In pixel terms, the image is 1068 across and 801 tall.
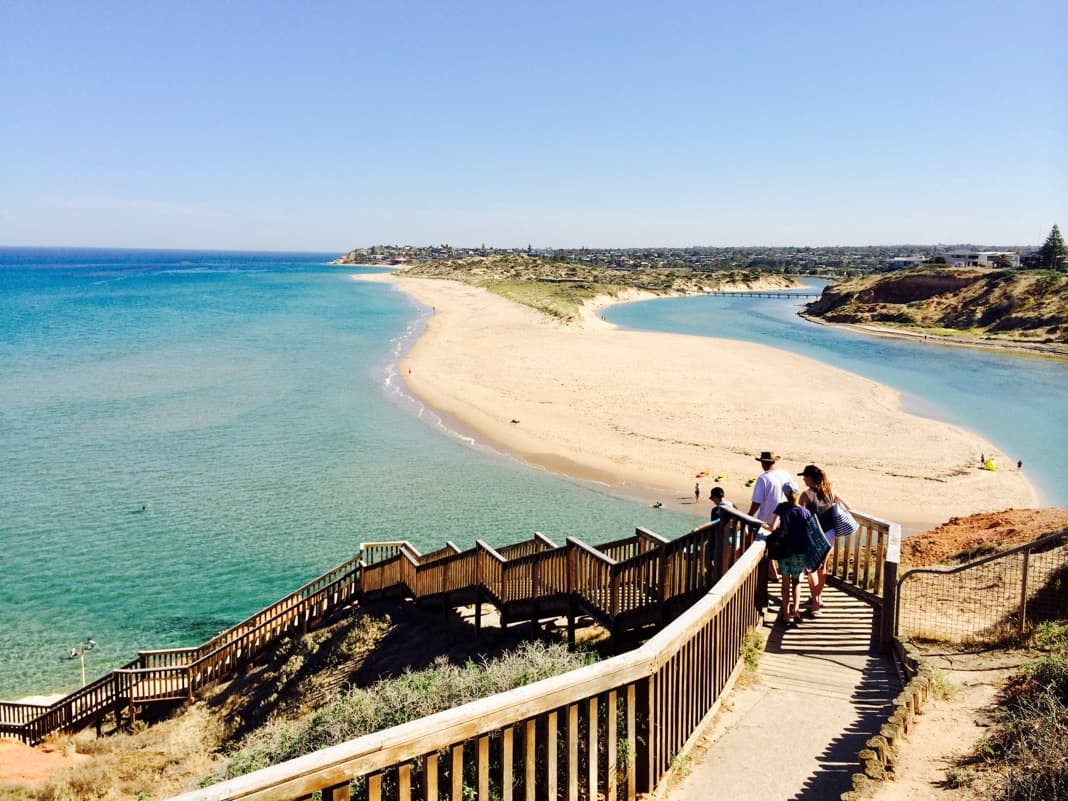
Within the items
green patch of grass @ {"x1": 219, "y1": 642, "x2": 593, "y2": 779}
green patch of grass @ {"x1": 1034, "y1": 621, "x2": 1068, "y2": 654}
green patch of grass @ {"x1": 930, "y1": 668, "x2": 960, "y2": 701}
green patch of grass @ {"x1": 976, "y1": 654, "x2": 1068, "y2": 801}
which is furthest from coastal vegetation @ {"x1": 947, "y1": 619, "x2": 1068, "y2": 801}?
green patch of grass @ {"x1": 219, "y1": 642, "x2": 593, "y2": 779}

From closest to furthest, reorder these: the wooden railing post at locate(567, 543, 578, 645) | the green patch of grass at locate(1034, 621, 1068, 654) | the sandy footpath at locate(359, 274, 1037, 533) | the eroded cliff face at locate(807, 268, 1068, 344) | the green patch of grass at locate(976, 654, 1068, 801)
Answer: the green patch of grass at locate(976, 654, 1068, 801)
the green patch of grass at locate(1034, 621, 1068, 654)
the wooden railing post at locate(567, 543, 578, 645)
the sandy footpath at locate(359, 274, 1037, 533)
the eroded cliff face at locate(807, 268, 1068, 344)

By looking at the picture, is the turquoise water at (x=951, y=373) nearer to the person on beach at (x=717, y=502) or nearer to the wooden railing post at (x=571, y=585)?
the person on beach at (x=717, y=502)

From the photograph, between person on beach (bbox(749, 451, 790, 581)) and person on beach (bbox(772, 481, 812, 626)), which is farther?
person on beach (bbox(749, 451, 790, 581))

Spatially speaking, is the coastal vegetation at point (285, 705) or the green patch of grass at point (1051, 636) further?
the green patch of grass at point (1051, 636)

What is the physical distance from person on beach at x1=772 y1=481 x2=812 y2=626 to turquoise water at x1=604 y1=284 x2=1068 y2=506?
20.9 metres

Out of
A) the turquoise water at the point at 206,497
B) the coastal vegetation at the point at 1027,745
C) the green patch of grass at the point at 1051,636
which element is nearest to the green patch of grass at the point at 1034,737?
the coastal vegetation at the point at 1027,745

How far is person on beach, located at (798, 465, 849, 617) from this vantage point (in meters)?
8.42

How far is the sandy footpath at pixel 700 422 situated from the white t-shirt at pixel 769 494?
14413 mm

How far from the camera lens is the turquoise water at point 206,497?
1652 centimetres

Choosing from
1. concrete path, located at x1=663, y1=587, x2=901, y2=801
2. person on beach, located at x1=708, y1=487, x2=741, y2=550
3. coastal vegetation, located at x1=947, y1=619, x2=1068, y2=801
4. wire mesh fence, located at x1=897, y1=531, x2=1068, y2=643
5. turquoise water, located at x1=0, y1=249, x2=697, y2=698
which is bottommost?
turquoise water, located at x1=0, y1=249, x2=697, y2=698

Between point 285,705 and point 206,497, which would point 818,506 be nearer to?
point 285,705

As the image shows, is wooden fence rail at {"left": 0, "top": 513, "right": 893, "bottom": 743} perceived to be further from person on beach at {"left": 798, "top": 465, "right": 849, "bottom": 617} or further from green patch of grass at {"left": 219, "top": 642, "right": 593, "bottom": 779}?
Result: green patch of grass at {"left": 219, "top": 642, "right": 593, "bottom": 779}

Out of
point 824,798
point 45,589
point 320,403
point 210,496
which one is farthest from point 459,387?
point 824,798

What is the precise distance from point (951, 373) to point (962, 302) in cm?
4525
